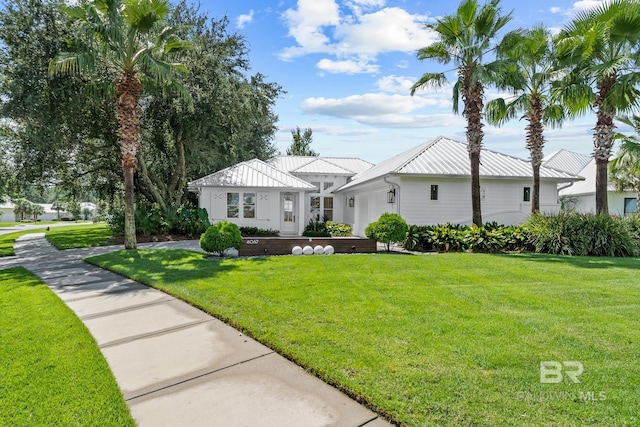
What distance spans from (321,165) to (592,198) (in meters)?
18.5

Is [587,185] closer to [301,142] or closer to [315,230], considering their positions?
[315,230]

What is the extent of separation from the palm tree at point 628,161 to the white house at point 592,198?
4.48ft

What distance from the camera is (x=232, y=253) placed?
1187 centimetres

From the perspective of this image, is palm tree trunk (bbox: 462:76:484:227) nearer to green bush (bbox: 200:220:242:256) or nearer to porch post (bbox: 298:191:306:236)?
porch post (bbox: 298:191:306:236)

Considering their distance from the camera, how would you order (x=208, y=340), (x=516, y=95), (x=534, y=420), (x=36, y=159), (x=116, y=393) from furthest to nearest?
(x=36, y=159) → (x=516, y=95) → (x=208, y=340) → (x=116, y=393) → (x=534, y=420)

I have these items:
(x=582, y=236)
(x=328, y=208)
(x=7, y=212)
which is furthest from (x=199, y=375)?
(x=7, y=212)

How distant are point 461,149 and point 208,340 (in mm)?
16596

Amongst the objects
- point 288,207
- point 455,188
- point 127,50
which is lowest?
point 288,207

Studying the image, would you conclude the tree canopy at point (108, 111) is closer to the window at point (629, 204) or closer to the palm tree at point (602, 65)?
the palm tree at point (602, 65)

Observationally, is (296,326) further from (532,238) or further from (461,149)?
(461,149)

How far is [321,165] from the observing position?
2472cm

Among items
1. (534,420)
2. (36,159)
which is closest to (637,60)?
(534,420)

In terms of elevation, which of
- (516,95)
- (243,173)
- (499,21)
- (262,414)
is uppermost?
(499,21)

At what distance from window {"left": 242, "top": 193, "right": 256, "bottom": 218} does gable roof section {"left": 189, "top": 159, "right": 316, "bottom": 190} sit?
2.62ft
